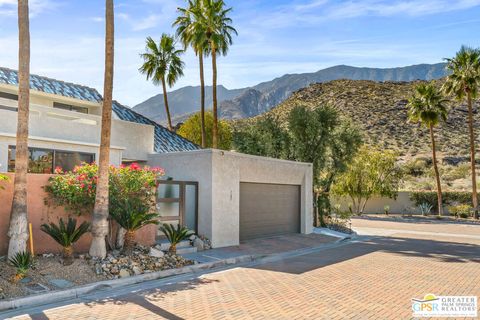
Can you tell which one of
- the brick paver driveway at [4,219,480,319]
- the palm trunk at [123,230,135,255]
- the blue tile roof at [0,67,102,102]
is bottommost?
the brick paver driveway at [4,219,480,319]

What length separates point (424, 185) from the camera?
46719 millimetres

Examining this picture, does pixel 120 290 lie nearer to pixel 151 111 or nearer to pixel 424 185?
pixel 424 185

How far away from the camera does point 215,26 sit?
27.7 metres

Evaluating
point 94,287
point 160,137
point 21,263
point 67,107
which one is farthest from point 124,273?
point 160,137

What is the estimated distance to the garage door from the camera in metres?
18.1

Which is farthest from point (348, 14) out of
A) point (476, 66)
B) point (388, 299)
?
point (476, 66)

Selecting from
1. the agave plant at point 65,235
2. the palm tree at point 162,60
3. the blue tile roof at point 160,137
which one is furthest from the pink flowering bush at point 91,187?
the palm tree at point 162,60

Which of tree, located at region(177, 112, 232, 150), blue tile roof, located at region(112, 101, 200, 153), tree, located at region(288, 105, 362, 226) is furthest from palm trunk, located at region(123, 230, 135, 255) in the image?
tree, located at region(177, 112, 232, 150)

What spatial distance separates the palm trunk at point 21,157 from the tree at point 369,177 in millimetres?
30823

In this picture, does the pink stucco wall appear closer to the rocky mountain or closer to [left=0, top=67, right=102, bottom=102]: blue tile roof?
[left=0, top=67, right=102, bottom=102]: blue tile roof

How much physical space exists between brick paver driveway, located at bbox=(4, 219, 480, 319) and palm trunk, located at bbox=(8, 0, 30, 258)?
2.68m

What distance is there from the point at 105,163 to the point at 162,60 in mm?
25840

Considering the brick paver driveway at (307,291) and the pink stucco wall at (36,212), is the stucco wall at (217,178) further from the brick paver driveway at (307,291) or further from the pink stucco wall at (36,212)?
the pink stucco wall at (36,212)

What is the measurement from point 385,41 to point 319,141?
7.28m
